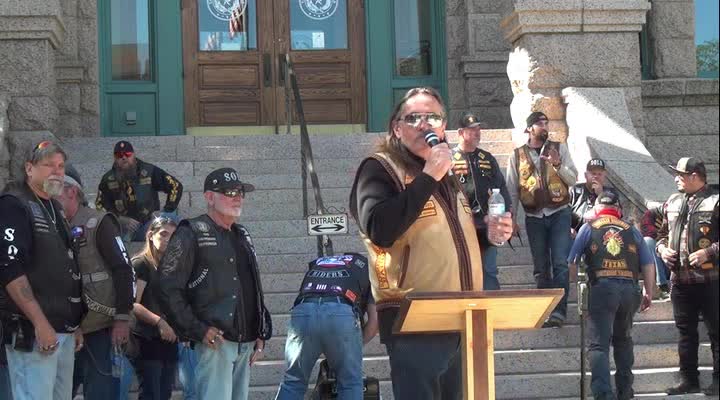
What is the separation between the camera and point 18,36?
14031 millimetres

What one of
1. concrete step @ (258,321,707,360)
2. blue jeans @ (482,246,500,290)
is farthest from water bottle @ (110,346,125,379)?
blue jeans @ (482,246,500,290)

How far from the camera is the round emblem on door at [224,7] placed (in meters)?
→ 17.3

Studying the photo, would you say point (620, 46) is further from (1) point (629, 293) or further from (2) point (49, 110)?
(2) point (49, 110)

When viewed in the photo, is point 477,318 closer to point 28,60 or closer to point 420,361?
point 420,361

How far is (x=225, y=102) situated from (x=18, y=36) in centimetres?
380

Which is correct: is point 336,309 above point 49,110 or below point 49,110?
below

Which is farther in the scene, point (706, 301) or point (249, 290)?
point (706, 301)

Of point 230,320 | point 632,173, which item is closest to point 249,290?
point 230,320

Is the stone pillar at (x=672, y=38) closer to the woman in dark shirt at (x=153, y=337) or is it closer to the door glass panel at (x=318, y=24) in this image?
the door glass panel at (x=318, y=24)

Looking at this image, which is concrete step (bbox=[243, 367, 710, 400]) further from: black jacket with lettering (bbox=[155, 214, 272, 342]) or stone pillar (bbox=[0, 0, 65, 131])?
stone pillar (bbox=[0, 0, 65, 131])

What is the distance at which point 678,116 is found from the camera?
1638 cm

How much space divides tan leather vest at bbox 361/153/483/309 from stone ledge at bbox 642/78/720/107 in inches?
458

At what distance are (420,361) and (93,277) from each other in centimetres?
342

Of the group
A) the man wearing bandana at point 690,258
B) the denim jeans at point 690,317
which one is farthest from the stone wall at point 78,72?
the denim jeans at point 690,317
